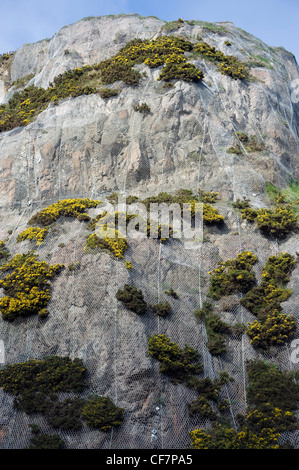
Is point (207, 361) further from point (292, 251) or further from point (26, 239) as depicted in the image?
point (26, 239)

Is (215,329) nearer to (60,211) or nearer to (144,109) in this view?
(60,211)

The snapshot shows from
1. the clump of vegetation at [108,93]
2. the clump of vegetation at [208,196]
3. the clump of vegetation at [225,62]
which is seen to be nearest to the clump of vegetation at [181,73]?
the clump of vegetation at [225,62]

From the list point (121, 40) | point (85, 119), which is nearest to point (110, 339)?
point (85, 119)

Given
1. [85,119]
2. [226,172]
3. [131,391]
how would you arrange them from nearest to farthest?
[131,391] < [226,172] < [85,119]

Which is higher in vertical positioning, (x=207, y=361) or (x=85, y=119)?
(x=85, y=119)

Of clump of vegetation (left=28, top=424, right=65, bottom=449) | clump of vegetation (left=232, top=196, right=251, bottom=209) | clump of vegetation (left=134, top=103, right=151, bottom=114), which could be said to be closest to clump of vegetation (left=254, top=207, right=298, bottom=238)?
clump of vegetation (left=232, top=196, right=251, bottom=209)

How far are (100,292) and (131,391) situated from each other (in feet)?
14.1

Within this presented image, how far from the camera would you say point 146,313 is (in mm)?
17109

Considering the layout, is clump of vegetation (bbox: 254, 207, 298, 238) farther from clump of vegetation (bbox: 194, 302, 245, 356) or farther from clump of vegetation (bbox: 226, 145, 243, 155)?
clump of vegetation (bbox: 194, 302, 245, 356)

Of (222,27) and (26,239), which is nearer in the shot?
(26,239)

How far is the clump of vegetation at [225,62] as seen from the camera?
2989cm

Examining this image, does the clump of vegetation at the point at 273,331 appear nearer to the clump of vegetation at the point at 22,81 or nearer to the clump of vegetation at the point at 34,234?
the clump of vegetation at the point at 34,234

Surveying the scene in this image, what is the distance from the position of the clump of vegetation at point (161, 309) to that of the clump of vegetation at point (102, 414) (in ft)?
13.7

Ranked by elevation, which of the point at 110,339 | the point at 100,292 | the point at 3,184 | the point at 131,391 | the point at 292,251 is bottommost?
the point at 131,391
